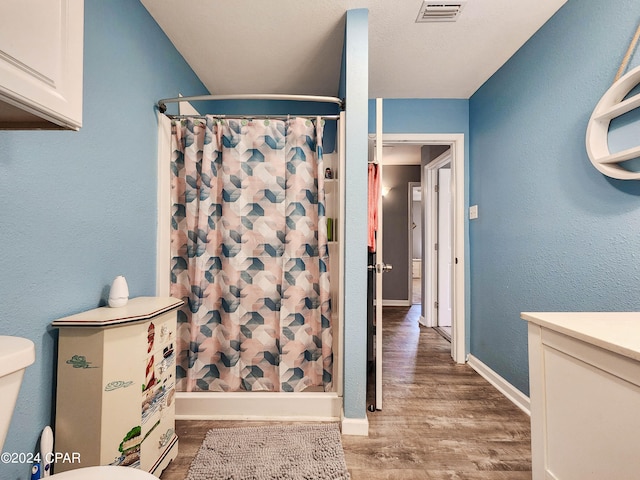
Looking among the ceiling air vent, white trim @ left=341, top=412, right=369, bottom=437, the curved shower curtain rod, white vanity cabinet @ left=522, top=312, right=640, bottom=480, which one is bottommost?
white trim @ left=341, top=412, right=369, bottom=437

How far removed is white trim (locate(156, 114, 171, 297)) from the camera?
1821 millimetres

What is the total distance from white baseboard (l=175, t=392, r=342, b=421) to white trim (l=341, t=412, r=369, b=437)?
0.14 m

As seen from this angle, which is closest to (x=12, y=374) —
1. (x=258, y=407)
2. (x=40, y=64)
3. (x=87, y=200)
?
(x=40, y=64)

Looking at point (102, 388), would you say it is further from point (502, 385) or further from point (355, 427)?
point (502, 385)

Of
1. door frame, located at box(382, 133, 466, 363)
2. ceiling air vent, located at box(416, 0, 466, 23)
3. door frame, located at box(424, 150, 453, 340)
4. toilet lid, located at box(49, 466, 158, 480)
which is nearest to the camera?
toilet lid, located at box(49, 466, 158, 480)

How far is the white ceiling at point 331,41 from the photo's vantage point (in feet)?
5.49

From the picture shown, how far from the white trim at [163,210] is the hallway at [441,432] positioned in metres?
1.46

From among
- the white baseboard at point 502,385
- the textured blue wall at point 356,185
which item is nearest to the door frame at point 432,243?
the white baseboard at point 502,385

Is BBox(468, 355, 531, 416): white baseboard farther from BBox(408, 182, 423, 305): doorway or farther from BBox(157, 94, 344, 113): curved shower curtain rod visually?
BBox(408, 182, 423, 305): doorway

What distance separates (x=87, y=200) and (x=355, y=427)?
181 cm

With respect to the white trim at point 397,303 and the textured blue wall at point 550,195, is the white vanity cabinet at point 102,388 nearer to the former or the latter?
the textured blue wall at point 550,195

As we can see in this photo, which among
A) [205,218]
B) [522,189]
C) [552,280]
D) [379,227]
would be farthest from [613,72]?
[205,218]

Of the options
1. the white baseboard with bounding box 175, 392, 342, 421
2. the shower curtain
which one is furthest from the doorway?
the white baseboard with bounding box 175, 392, 342, 421

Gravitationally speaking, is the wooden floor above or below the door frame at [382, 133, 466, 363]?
below
